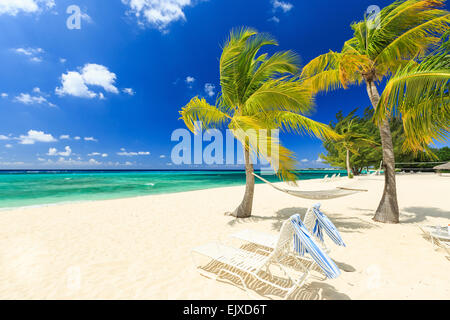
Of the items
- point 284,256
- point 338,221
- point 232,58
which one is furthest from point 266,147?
point 338,221

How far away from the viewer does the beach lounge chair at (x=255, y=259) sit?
202 centimetres

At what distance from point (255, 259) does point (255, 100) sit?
132 inches

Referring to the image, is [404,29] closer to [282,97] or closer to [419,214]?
[282,97]

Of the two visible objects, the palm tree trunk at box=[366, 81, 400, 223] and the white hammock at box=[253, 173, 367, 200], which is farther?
the palm tree trunk at box=[366, 81, 400, 223]

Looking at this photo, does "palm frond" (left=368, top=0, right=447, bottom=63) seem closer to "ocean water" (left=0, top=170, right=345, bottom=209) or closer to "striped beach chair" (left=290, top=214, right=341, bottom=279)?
"ocean water" (left=0, top=170, right=345, bottom=209)

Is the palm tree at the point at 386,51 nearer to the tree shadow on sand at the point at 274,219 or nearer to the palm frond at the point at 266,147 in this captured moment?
the palm frond at the point at 266,147

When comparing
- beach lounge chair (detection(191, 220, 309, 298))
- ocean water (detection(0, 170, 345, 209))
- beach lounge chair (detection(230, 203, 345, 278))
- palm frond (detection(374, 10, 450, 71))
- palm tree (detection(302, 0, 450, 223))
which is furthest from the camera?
ocean water (detection(0, 170, 345, 209))

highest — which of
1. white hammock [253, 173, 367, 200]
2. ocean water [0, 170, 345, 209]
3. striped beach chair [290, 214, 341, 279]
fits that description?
white hammock [253, 173, 367, 200]

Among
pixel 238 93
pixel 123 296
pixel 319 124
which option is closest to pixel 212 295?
pixel 123 296

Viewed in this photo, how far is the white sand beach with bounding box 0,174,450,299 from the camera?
2.19 m

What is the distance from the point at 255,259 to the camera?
2449 millimetres

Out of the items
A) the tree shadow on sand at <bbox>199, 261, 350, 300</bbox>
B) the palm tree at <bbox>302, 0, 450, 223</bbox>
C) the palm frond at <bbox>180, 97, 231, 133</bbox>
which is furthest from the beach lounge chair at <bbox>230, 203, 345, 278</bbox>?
the palm frond at <bbox>180, 97, 231, 133</bbox>

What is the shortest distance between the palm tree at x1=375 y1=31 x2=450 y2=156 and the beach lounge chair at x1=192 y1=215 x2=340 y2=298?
2675 millimetres

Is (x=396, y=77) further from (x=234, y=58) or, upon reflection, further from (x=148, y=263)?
(x=148, y=263)
